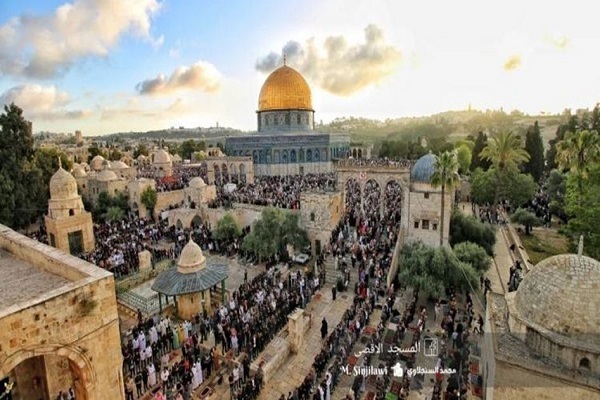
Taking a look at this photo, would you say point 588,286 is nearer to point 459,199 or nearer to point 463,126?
point 459,199

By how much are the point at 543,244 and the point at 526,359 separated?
16510mm

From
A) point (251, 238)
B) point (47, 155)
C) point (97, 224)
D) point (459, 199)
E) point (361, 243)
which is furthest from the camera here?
point (459, 199)

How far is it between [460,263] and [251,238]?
986 centimetres

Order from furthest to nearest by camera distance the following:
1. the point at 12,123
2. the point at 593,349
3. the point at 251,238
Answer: the point at 12,123, the point at 251,238, the point at 593,349

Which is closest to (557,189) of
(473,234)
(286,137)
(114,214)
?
(473,234)

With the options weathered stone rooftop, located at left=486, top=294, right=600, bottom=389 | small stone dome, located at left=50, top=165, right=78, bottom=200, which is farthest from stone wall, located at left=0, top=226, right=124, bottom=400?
small stone dome, located at left=50, top=165, right=78, bottom=200

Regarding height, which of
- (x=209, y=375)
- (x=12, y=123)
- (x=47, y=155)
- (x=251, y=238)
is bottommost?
(x=209, y=375)

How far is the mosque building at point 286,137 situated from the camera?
38.0 m

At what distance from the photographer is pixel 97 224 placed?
81.3 feet

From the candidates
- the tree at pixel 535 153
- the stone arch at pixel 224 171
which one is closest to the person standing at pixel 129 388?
the stone arch at pixel 224 171

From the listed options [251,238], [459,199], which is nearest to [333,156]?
[459,199]

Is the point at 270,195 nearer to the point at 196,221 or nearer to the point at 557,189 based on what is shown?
the point at 196,221

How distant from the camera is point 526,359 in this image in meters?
5.90

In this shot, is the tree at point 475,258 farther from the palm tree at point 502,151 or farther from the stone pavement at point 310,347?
the palm tree at point 502,151
